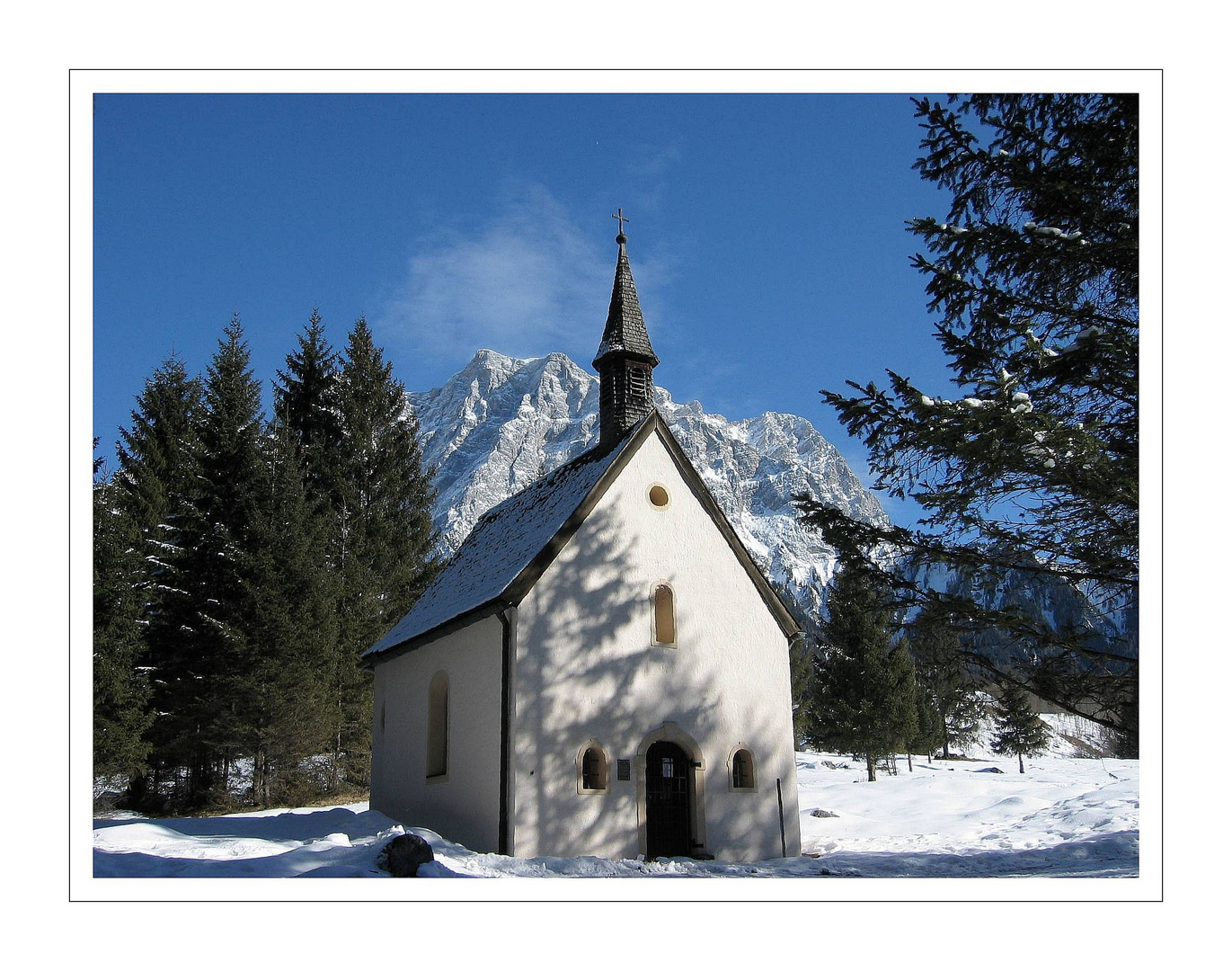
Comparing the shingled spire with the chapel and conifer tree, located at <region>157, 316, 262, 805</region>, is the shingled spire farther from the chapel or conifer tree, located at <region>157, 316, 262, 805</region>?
conifer tree, located at <region>157, 316, 262, 805</region>

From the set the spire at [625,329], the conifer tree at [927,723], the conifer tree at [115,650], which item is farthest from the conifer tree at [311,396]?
the conifer tree at [927,723]

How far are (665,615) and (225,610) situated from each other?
56.9 feet

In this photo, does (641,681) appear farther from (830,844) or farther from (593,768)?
(830,844)

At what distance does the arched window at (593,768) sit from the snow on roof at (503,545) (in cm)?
298

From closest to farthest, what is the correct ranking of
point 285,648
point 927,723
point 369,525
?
1. point 285,648
2. point 369,525
3. point 927,723

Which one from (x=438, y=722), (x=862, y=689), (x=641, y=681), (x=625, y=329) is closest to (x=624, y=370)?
(x=625, y=329)

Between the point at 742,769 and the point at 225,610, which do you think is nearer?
the point at 742,769

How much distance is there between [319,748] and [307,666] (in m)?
2.75

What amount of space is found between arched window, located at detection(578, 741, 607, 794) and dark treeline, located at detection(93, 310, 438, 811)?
1487cm

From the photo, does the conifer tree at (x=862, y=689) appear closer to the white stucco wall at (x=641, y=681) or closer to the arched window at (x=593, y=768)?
the white stucco wall at (x=641, y=681)

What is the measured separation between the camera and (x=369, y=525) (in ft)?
113

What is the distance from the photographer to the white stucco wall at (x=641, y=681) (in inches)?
565

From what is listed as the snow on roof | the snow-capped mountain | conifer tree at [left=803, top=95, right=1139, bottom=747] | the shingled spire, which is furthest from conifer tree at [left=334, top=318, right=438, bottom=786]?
the snow-capped mountain
